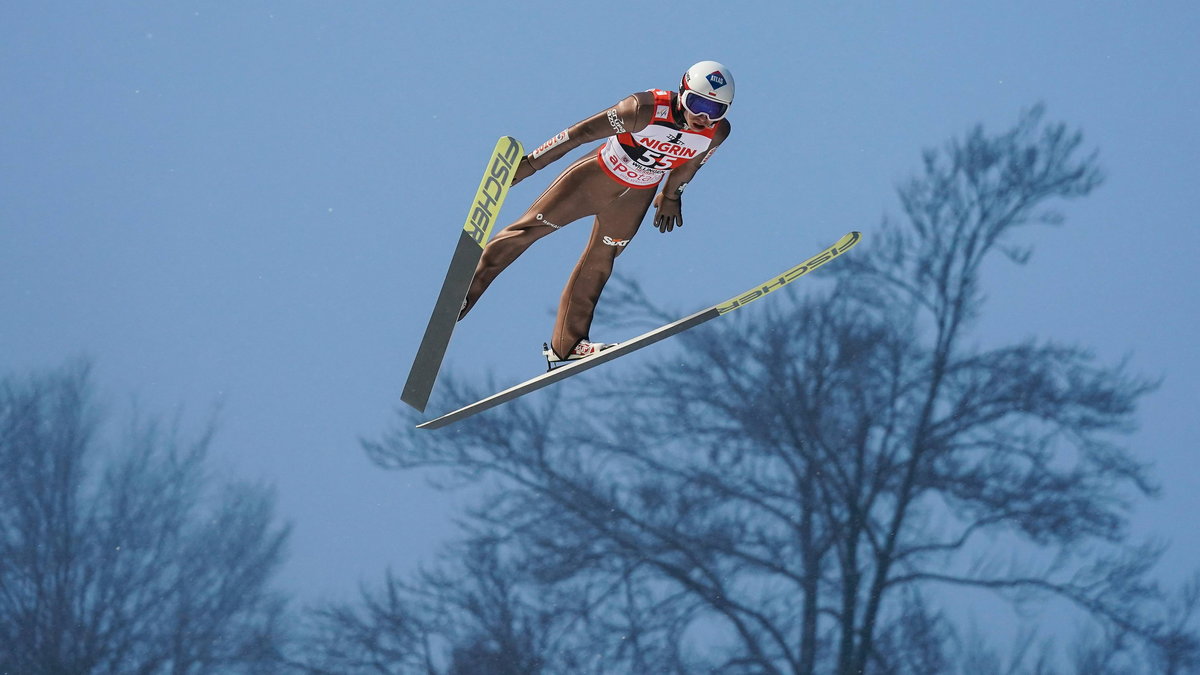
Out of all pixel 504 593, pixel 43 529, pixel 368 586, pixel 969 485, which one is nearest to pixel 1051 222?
pixel 969 485

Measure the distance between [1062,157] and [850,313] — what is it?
2.75 metres

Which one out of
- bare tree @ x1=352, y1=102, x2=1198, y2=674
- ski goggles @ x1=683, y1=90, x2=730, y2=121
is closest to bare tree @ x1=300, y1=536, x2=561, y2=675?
bare tree @ x1=352, y1=102, x2=1198, y2=674

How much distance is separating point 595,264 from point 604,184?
1.47 feet

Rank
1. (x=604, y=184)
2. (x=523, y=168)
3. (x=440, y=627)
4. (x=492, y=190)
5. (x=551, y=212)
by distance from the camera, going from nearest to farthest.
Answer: (x=492, y=190)
(x=523, y=168)
(x=604, y=184)
(x=551, y=212)
(x=440, y=627)

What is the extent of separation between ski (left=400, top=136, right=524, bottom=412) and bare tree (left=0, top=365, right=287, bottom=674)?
314 inches

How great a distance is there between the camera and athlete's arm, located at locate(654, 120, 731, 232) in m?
5.89

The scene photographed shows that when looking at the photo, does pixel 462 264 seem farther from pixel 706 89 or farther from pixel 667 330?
pixel 706 89

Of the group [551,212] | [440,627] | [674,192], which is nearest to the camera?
[551,212]

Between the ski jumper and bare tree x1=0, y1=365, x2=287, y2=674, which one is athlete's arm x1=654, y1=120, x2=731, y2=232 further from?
bare tree x1=0, y1=365, x2=287, y2=674

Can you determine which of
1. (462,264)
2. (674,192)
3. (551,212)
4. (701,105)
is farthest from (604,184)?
(462,264)

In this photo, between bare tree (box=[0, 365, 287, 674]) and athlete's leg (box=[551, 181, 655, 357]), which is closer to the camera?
athlete's leg (box=[551, 181, 655, 357])

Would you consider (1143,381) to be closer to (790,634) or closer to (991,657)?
(991,657)

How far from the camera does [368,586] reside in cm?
1314

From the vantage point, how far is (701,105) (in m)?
5.50
